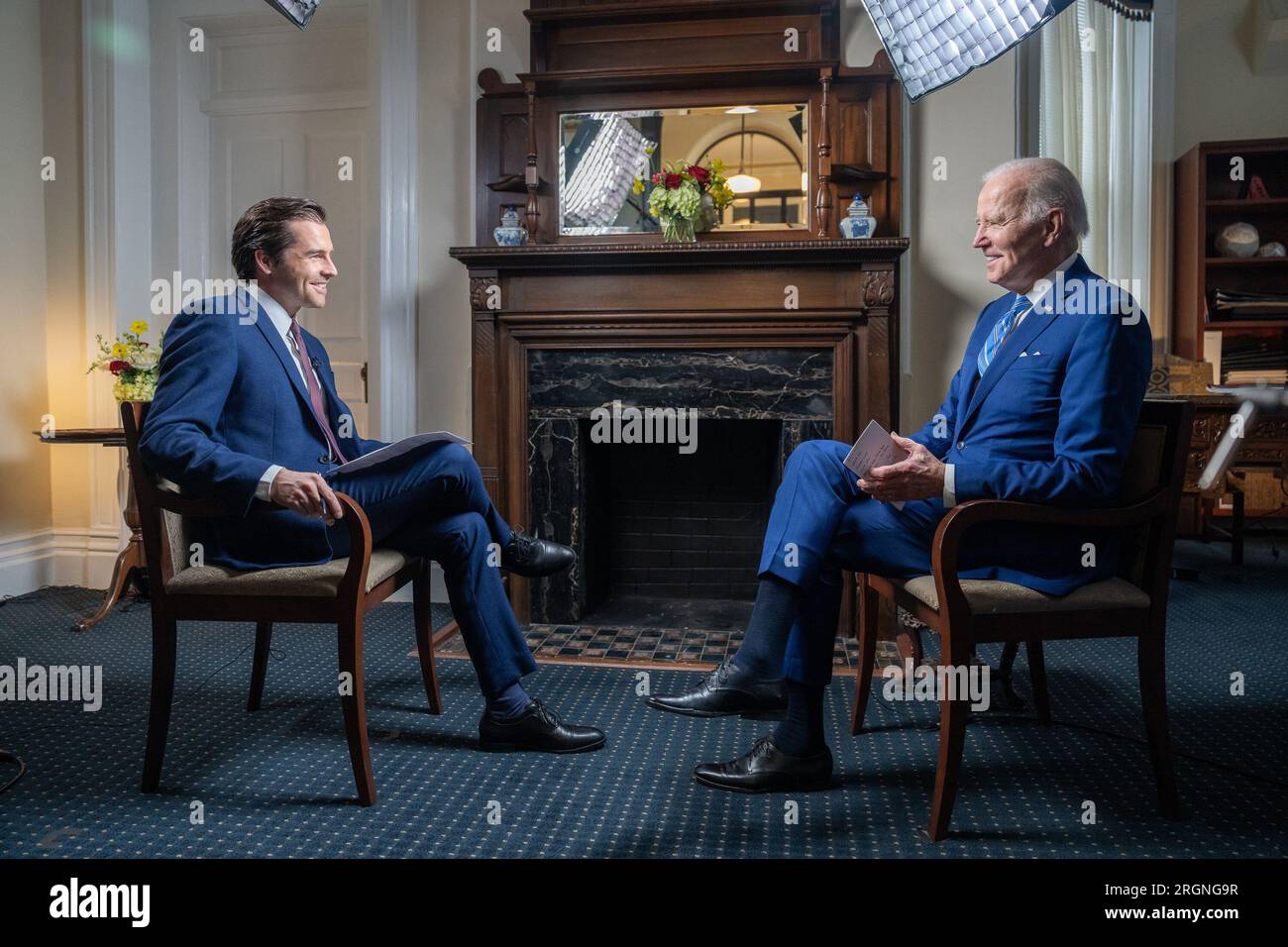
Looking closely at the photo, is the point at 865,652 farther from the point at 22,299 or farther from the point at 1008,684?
the point at 22,299

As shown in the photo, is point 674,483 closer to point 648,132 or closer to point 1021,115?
point 648,132

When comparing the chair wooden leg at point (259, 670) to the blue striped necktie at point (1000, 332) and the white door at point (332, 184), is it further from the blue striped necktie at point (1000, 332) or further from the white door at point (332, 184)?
the blue striped necktie at point (1000, 332)

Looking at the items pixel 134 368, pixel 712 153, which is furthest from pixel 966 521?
pixel 134 368

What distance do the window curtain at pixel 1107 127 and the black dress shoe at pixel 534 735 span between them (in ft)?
13.2

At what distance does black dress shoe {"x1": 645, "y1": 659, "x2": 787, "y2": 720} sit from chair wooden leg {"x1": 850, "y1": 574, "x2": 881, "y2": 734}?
0.51 meters

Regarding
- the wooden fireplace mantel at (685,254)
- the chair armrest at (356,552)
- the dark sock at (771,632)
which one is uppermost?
the wooden fireplace mantel at (685,254)

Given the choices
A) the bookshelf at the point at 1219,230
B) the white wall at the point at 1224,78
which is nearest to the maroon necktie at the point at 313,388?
the bookshelf at the point at 1219,230

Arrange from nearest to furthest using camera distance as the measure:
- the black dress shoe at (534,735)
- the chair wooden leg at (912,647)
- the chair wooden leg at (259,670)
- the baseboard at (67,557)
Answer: the black dress shoe at (534,735) < the chair wooden leg at (259,670) < the chair wooden leg at (912,647) < the baseboard at (67,557)

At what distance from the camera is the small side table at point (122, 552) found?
3.51 metres

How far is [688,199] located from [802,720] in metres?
2.23

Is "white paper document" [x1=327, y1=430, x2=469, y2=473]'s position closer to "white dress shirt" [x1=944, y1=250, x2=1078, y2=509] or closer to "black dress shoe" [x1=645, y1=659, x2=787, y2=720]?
"black dress shoe" [x1=645, y1=659, x2=787, y2=720]

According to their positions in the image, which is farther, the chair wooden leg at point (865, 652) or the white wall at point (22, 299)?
the white wall at point (22, 299)

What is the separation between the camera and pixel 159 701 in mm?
1999

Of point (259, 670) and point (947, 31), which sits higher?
point (947, 31)
